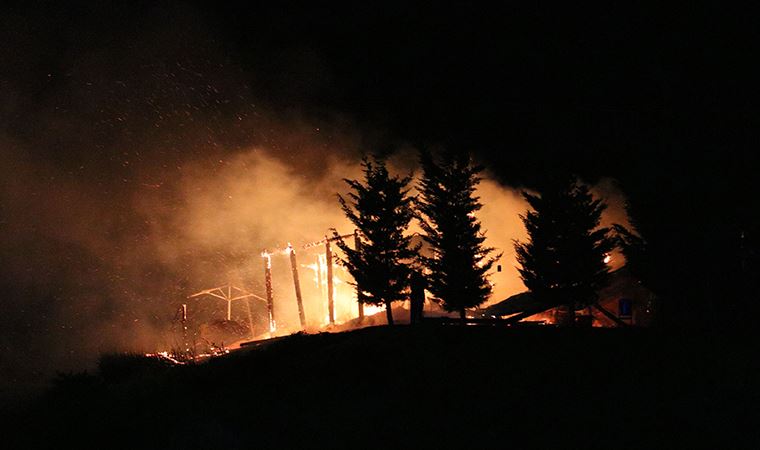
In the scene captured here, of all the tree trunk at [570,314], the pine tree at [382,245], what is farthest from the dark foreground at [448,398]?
the pine tree at [382,245]

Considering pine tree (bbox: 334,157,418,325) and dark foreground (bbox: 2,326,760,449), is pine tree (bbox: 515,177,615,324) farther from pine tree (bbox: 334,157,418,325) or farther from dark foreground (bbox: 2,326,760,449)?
dark foreground (bbox: 2,326,760,449)

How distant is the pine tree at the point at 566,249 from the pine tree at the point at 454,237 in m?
2.23

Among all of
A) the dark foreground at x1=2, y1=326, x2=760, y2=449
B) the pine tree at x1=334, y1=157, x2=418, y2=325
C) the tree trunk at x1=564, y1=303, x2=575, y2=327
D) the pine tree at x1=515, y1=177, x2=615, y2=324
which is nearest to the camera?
the dark foreground at x1=2, y1=326, x2=760, y2=449

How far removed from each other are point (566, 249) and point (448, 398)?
15.7 metres

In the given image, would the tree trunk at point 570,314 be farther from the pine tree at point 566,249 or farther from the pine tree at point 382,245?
the pine tree at point 382,245

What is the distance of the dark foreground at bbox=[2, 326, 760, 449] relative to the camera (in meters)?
9.89

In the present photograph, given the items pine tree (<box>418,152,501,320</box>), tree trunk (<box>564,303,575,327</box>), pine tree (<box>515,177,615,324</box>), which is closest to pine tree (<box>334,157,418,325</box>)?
pine tree (<box>418,152,501,320</box>)

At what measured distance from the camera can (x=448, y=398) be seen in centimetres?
1110

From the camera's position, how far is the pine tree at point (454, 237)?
86.9 ft

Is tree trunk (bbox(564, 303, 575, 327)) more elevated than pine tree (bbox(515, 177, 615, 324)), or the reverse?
pine tree (bbox(515, 177, 615, 324))

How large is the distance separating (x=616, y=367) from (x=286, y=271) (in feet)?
157

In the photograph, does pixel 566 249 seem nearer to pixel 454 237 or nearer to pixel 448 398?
pixel 454 237

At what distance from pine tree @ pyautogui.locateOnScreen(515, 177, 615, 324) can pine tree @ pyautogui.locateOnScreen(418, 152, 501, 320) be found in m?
2.23

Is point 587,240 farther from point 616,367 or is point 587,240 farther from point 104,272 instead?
point 104,272
